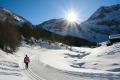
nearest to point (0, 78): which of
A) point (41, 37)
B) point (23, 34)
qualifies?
point (23, 34)

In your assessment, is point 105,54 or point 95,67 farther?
point 105,54

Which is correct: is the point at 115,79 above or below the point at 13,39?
below

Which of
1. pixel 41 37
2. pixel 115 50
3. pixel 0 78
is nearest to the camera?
pixel 0 78

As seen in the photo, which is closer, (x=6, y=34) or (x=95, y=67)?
(x=95, y=67)

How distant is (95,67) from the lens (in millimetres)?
36750

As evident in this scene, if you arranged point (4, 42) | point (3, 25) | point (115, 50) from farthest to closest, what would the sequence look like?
point (3, 25) < point (4, 42) < point (115, 50)

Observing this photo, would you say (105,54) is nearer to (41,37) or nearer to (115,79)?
(115,79)

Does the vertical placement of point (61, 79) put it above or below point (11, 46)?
below

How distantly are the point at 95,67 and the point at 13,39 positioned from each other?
3722 centimetres

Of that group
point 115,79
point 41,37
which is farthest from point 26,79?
point 41,37

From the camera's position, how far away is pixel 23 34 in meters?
144

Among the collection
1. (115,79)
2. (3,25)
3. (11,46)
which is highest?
(3,25)

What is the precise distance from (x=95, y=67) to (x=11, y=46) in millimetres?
35968

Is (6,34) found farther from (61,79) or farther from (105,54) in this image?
(61,79)
